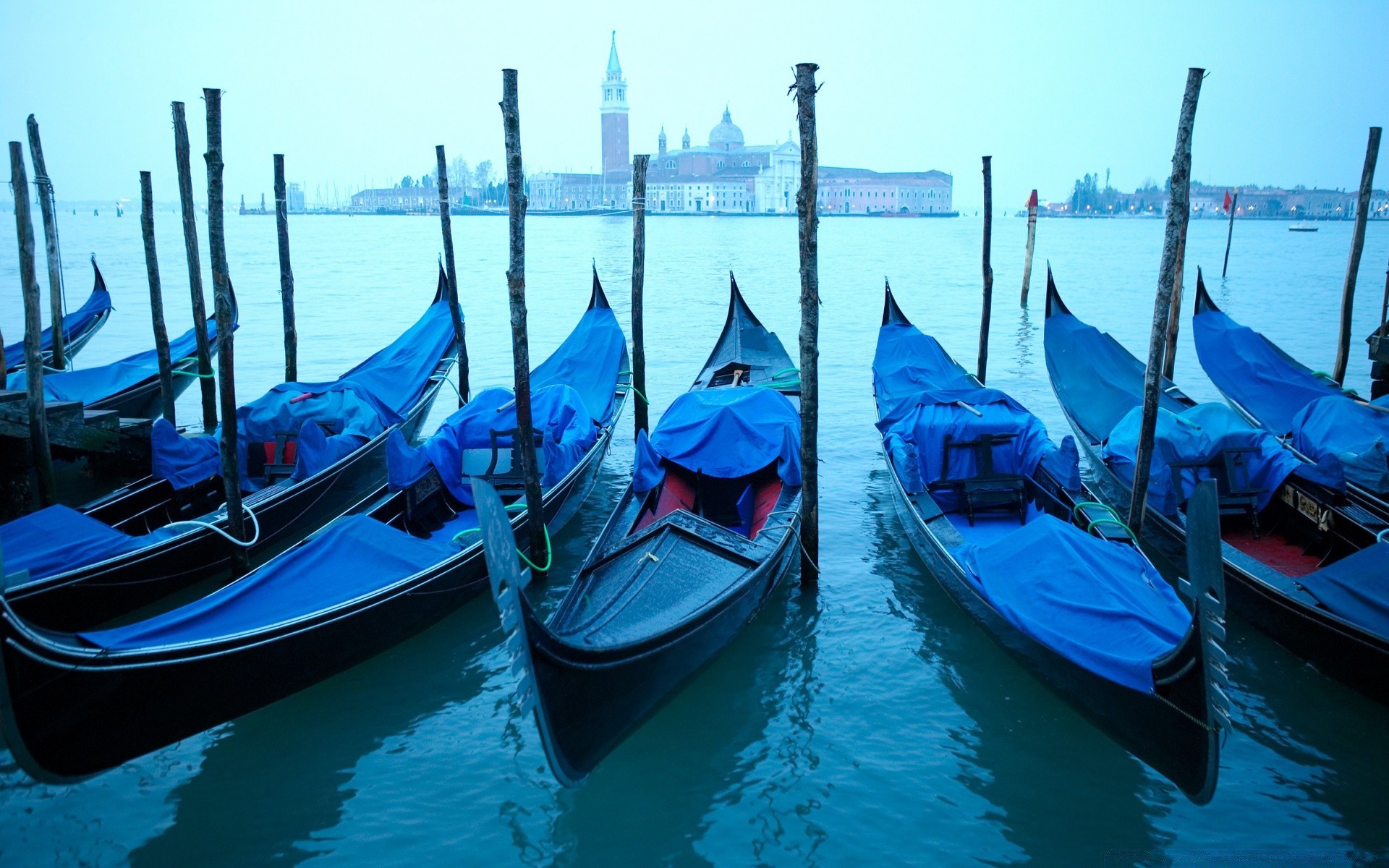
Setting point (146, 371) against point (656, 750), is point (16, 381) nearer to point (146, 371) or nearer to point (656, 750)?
point (146, 371)

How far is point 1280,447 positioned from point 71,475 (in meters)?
7.11

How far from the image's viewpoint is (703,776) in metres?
3.26

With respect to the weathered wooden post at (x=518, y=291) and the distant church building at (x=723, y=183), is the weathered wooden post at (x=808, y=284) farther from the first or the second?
the distant church building at (x=723, y=183)

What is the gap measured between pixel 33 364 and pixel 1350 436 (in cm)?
688

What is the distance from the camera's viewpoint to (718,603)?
3.48 meters

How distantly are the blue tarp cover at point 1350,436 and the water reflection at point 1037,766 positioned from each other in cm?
219

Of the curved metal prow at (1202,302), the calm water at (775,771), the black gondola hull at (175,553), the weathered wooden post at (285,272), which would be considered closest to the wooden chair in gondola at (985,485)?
the calm water at (775,771)

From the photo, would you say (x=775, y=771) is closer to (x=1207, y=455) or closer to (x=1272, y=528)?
(x=1207, y=455)

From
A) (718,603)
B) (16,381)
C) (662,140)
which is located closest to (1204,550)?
(718,603)

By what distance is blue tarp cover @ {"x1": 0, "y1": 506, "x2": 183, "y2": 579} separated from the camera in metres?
3.68

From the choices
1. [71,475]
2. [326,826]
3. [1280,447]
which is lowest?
[326,826]

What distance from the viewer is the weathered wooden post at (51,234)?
7.02 m

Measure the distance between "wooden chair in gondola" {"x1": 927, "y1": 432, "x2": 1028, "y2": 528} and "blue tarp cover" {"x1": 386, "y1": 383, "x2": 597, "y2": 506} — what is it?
1.98 m

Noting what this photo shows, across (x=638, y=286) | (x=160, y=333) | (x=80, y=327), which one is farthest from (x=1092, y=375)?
(x=80, y=327)
